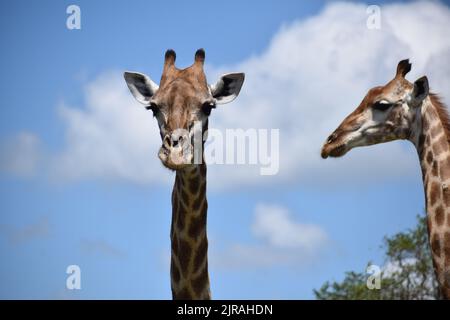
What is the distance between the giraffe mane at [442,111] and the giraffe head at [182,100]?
3.25 m

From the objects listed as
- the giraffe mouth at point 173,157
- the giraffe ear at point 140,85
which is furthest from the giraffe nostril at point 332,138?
the giraffe mouth at point 173,157

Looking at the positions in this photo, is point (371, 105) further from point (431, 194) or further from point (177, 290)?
point (177, 290)

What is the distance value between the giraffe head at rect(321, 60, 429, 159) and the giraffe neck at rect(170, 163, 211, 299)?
9.94ft

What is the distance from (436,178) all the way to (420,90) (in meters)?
1.40

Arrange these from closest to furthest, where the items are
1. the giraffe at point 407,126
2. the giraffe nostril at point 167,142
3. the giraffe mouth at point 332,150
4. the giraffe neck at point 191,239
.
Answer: the giraffe nostril at point 167,142
the giraffe neck at point 191,239
the giraffe at point 407,126
the giraffe mouth at point 332,150

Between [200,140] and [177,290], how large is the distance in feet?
6.40

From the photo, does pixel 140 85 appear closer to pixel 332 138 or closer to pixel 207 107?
pixel 207 107

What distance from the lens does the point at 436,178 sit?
45.5 feet

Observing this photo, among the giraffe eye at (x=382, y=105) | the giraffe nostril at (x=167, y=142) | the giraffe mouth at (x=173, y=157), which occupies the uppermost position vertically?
the giraffe eye at (x=382, y=105)

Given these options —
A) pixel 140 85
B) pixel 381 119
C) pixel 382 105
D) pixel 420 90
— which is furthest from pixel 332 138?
pixel 140 85

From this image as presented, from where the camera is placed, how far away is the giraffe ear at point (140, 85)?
13.3 meters

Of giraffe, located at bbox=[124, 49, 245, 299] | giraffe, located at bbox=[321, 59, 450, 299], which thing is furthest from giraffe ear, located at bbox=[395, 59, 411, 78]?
giraffe, located at bbox=[124, 49, 245, 299]

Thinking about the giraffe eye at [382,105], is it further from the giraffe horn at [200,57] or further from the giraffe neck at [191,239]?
the giraffe neck at [191,239]
